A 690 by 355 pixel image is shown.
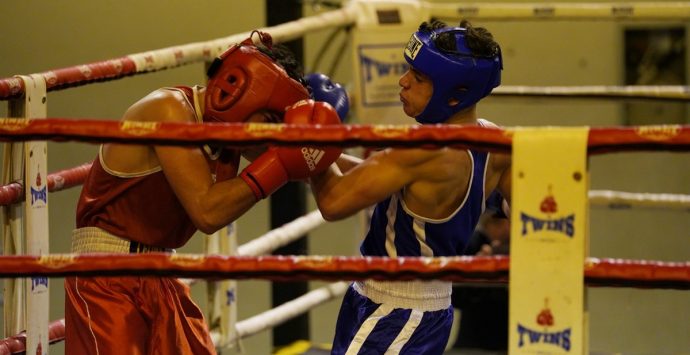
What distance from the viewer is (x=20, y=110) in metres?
2.07

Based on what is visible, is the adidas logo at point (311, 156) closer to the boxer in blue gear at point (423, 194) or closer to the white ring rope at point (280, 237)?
the boxer in blue gear at point (423, 194)

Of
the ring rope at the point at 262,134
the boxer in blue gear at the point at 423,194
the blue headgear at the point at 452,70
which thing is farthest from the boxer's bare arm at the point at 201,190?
the blue headgear at the point at 452,70

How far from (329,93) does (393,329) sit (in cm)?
58

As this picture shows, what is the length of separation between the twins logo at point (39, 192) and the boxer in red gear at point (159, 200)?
8 cm

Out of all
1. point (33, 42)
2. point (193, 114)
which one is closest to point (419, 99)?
point (193, 114)

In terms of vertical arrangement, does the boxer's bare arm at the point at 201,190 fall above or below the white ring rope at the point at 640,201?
above

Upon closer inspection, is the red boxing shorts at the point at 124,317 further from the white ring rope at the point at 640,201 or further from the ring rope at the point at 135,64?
the white ring rope at the point at 640,201

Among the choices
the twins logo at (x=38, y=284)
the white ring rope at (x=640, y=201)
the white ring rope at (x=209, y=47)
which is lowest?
the twins logo at (x=38, y=284)

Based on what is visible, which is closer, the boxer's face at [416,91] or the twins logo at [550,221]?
the twins logo at [550,221]

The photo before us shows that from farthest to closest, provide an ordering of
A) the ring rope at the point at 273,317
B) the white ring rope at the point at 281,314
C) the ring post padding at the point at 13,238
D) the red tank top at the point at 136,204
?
the white ring rope at the point at 281,314, the ring rope at the point at 273,317, the ring post padding at the point at 13,238, the red tank top at the point at 136,204

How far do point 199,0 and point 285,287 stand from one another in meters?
2.44

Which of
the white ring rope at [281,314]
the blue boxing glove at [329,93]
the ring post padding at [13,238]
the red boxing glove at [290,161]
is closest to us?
the red boxing glove at [290,161]

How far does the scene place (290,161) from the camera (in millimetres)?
1922

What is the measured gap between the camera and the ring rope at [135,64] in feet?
6.92
